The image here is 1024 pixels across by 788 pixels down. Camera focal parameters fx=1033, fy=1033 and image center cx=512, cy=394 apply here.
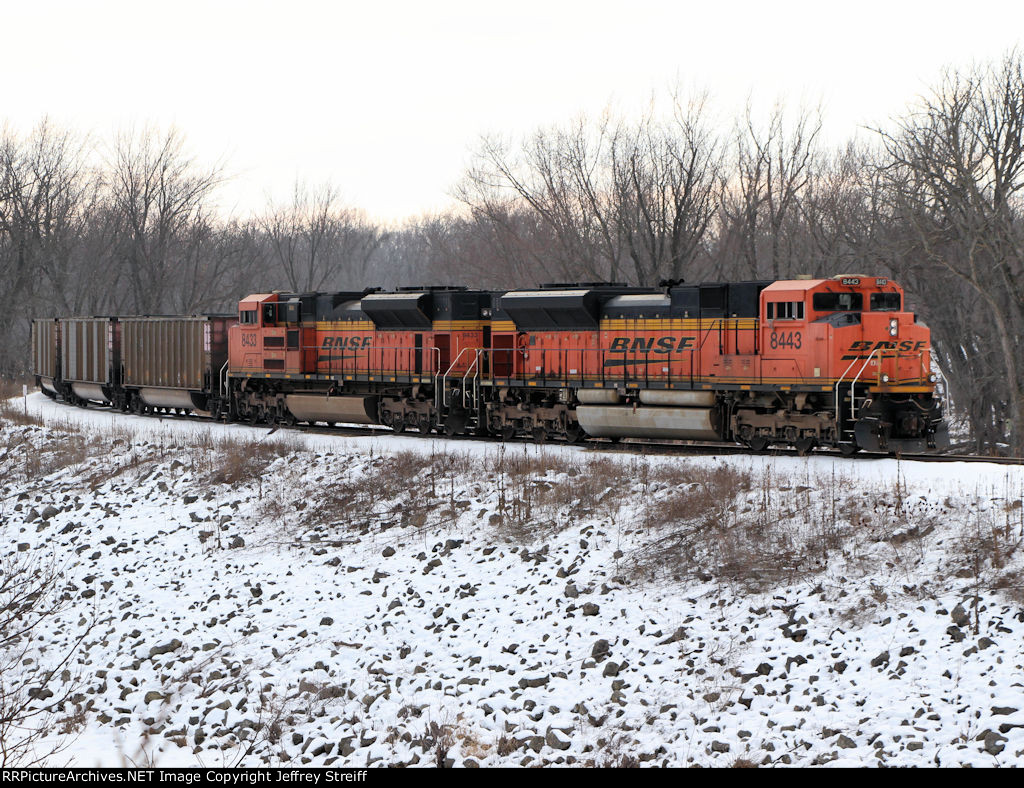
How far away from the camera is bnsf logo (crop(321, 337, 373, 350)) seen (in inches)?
1024

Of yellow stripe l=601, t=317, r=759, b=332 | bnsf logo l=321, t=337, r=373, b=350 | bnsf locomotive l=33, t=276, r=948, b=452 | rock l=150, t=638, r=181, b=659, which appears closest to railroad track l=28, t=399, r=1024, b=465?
Result: bnsf locomotive l=33, t=276, r=948, b=452

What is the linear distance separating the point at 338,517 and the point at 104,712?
19.4 feet

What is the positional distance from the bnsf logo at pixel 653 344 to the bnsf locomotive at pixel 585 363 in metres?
0.03

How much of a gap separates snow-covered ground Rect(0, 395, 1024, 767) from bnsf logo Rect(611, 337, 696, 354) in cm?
252

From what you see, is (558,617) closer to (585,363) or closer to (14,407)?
(585,363)

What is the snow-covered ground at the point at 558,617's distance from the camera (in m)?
11.0

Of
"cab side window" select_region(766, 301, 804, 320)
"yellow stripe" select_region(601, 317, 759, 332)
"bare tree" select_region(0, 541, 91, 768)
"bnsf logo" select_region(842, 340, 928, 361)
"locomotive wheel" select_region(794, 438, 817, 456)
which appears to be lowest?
"bare tree" select_region(0, 541, 91, 768)

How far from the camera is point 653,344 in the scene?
68.3 ft

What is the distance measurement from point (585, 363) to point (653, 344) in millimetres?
1677

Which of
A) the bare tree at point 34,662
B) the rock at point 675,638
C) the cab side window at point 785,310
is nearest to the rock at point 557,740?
the rock at point 675,638

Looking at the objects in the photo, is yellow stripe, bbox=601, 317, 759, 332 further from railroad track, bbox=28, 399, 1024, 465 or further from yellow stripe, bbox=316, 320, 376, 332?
yellow stripe, bbox=316, 320, 376, 332

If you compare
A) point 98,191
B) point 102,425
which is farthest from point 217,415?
point 98,191

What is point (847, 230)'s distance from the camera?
36281mm

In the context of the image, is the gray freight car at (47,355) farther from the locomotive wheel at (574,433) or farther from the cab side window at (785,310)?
the cab side window at (785,310)
